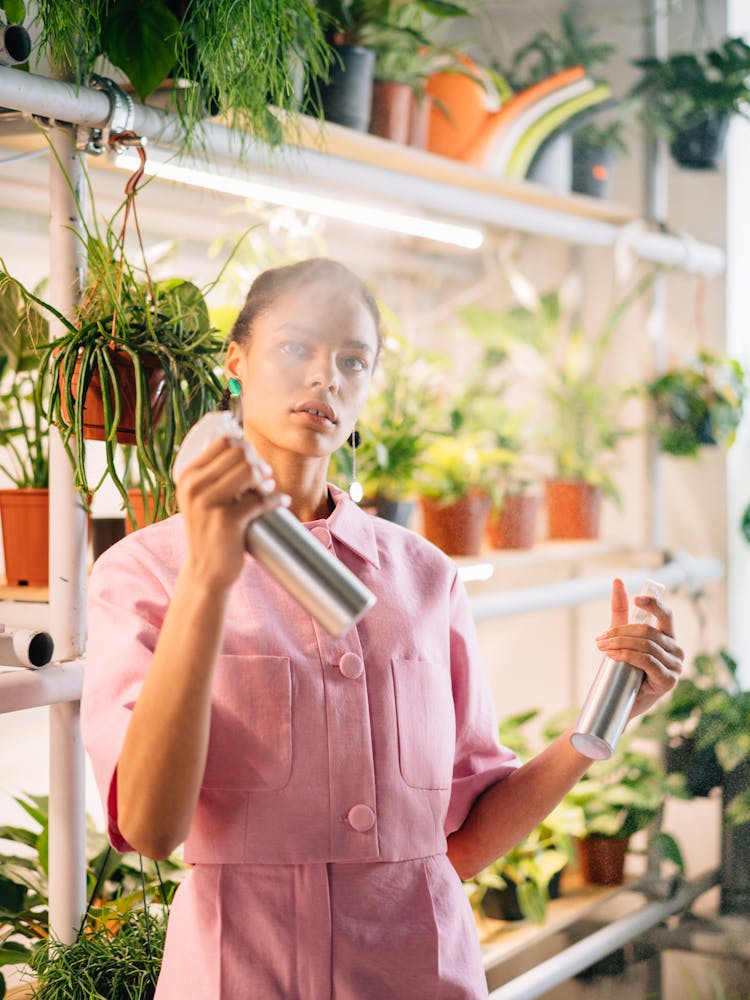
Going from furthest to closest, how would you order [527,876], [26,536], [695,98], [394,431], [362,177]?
1. [695,98]
2. [527,876]
3. [394,431]
4. [362,177]
5. [26,536]

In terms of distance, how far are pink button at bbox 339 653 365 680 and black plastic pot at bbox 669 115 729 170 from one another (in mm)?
2205

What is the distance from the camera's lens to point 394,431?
2.24 m

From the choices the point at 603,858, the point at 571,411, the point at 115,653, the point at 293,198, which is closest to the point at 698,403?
the point at 571,411

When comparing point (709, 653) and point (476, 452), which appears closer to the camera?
point (476, 452)

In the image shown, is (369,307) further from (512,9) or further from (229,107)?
(512,9)

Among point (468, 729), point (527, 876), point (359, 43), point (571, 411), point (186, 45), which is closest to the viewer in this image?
point (468, 729)

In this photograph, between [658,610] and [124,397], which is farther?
[124,397]

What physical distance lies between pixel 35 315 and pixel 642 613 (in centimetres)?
93

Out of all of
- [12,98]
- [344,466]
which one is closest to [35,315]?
[12,98]

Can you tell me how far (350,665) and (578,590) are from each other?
5.00ft

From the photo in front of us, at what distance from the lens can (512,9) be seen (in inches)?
127

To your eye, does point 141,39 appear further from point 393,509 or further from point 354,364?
point 393,509

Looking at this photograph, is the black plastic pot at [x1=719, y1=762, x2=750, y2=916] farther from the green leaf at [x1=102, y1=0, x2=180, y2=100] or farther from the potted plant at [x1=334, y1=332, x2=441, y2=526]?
the green leaf at [x1=102, y1=0, x2=180, y2=100]

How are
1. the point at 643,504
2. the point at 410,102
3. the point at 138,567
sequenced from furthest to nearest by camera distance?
the point at 643,504
the point at 410,102
the point at 138,567
